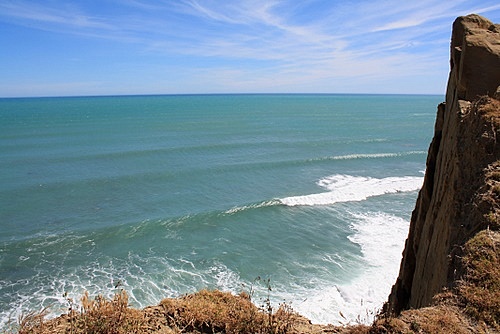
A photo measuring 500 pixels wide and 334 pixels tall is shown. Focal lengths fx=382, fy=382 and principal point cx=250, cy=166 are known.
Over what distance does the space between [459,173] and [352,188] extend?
2472 centimetres

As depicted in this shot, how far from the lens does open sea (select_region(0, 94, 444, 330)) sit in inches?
671

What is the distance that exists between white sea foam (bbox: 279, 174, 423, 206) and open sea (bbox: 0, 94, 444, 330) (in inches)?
7.0

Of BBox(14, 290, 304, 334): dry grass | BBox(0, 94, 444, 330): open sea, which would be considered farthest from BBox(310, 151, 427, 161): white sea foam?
BBox(14, 290, 304, 334): dry grass

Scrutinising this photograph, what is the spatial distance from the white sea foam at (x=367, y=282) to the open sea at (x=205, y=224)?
0.25 feet

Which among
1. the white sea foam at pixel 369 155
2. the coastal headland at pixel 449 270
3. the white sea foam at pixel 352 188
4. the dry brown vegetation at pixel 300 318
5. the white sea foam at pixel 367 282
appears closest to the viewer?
the dry brown vegetation at pixel 300 318

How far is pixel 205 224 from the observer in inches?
964

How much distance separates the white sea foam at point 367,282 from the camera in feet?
49.6

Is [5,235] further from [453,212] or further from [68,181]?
[453,212]

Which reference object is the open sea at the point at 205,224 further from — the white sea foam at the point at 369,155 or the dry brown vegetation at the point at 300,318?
the dry brown vegetation at the point at 300,318

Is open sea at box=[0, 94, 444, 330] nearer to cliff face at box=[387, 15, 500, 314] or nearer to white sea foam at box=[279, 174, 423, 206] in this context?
white sea foam at box=[279, 174, 423, 206]

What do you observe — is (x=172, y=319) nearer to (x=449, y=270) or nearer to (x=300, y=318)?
(x=300, y=318)

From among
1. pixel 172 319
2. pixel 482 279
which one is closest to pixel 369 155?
pixel 482 279

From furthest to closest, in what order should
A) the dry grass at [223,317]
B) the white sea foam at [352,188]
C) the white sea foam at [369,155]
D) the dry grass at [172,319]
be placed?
1. the white sea foam at [369,155]
2. the white sea foam at [352,188]
3. the dry grass at [223,317]
4. the dry grass at [172,319]

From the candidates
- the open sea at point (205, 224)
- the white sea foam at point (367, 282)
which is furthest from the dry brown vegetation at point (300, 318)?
the white sea foam at point (367, 282)
